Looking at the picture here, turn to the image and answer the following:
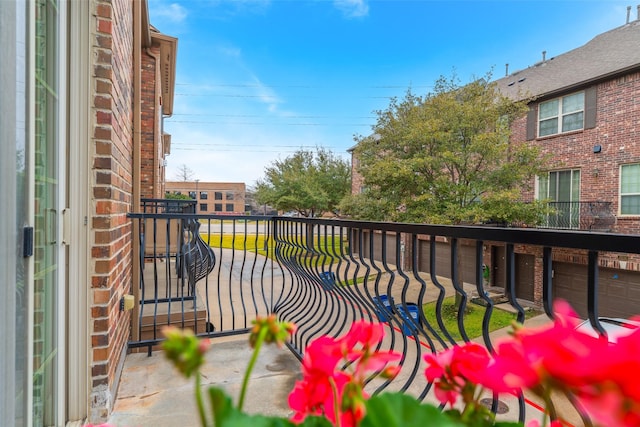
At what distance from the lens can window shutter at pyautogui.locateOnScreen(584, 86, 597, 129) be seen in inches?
375

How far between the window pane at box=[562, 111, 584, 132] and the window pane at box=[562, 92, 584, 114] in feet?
0.46

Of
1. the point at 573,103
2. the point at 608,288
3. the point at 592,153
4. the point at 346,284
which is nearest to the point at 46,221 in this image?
the point at 346,284

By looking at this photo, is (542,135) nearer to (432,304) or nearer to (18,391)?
(432,304)

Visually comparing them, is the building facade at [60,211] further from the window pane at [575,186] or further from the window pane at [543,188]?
the window pane at [543,188]

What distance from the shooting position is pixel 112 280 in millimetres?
1785

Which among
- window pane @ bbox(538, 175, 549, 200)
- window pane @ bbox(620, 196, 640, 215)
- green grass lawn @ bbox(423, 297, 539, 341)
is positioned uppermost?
window pane @ bbox(538, 175, 549, 200)

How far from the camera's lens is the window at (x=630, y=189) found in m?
8.81

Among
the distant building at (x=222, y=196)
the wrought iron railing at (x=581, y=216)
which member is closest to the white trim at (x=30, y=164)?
the wrought iron railing at (x=581, y=216)

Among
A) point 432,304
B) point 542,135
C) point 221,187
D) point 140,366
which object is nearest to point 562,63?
point 542,135

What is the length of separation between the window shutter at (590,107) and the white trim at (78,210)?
1172cm

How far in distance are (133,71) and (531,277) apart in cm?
1230

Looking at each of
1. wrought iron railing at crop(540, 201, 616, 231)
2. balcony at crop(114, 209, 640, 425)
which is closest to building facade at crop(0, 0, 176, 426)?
balcony at crop(114, 209, 640, 425)

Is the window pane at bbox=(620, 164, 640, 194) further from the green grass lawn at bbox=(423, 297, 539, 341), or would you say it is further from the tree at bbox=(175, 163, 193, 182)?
the tree at bbox=(175, 163, 193, 182)

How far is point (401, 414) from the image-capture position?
34 cm
